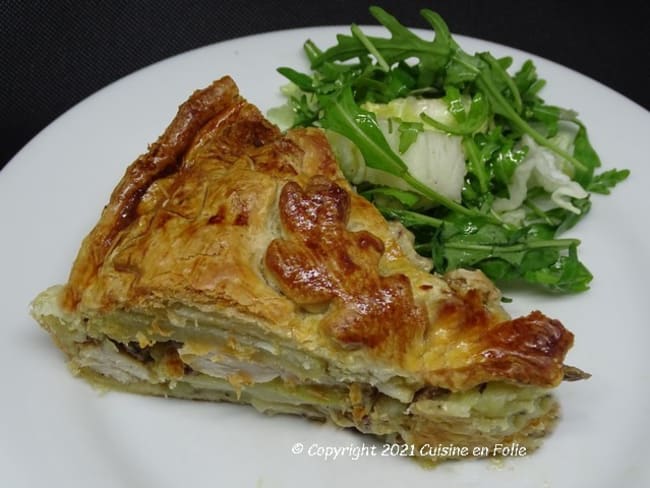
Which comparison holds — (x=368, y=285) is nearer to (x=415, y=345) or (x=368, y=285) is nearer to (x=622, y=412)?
(x=415, y=345)

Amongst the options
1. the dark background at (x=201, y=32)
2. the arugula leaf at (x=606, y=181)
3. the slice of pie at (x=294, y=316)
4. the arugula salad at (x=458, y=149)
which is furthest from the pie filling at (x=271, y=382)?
the dark background at (x=201, y=32)

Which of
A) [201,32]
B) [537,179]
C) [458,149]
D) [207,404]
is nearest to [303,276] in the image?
[207,404]

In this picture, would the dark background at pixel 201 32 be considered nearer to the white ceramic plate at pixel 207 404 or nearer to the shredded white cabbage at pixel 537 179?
the white ceramic plate at pixel 207 404

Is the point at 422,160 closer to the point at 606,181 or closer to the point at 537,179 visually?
the point at 537,179

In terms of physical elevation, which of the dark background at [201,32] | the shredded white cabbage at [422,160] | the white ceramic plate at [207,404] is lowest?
the white ceramic plate at [207,404]

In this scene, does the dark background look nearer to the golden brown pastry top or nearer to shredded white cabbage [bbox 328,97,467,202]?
shredded white cabbage [bbox 328,97,467,202]

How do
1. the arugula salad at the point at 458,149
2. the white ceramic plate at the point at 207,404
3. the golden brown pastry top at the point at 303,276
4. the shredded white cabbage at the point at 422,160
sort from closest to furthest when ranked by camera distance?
1. the golden brown pastry top at the point at 303,276
2. the white ceramic plate at the point at 207,404
3. the arugula salad at the point at 458,149
4. the shredded white cabbage at the point at 422,160
